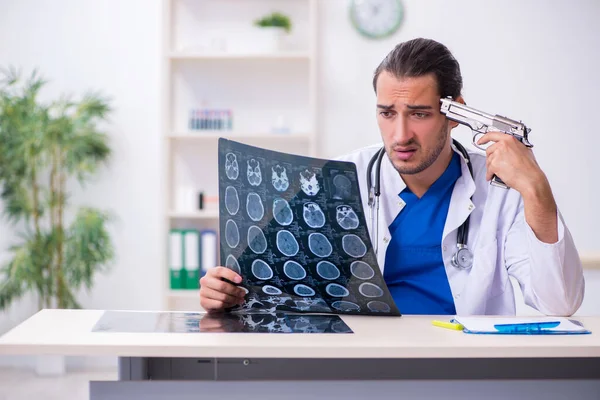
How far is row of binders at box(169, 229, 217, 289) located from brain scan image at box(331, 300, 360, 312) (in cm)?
218

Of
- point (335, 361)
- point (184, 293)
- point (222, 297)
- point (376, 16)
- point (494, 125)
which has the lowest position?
point (184, 293)

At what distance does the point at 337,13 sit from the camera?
391cm

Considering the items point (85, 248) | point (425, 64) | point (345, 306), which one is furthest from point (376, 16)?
point (345, 306)

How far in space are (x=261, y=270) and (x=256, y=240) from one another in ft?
0.24

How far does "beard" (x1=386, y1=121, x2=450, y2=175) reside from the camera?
1.82m

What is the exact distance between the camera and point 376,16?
388 cm

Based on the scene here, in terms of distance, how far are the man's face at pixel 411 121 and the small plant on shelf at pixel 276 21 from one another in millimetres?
1986

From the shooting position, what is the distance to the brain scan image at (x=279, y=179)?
1371mm

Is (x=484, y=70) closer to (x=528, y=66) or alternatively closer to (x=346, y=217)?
(x=528, y=66)

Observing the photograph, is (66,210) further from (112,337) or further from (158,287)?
(112,337)

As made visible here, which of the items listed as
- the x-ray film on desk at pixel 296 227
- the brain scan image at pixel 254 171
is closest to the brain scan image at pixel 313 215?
the x-ray film on desk at pixel 296 227

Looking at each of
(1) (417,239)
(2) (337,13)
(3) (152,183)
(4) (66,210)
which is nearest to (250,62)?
(2) (337,13)

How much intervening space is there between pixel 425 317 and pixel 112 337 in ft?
2.10

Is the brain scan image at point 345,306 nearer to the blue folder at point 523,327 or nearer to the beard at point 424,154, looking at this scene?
the blue folder at point 523,327
